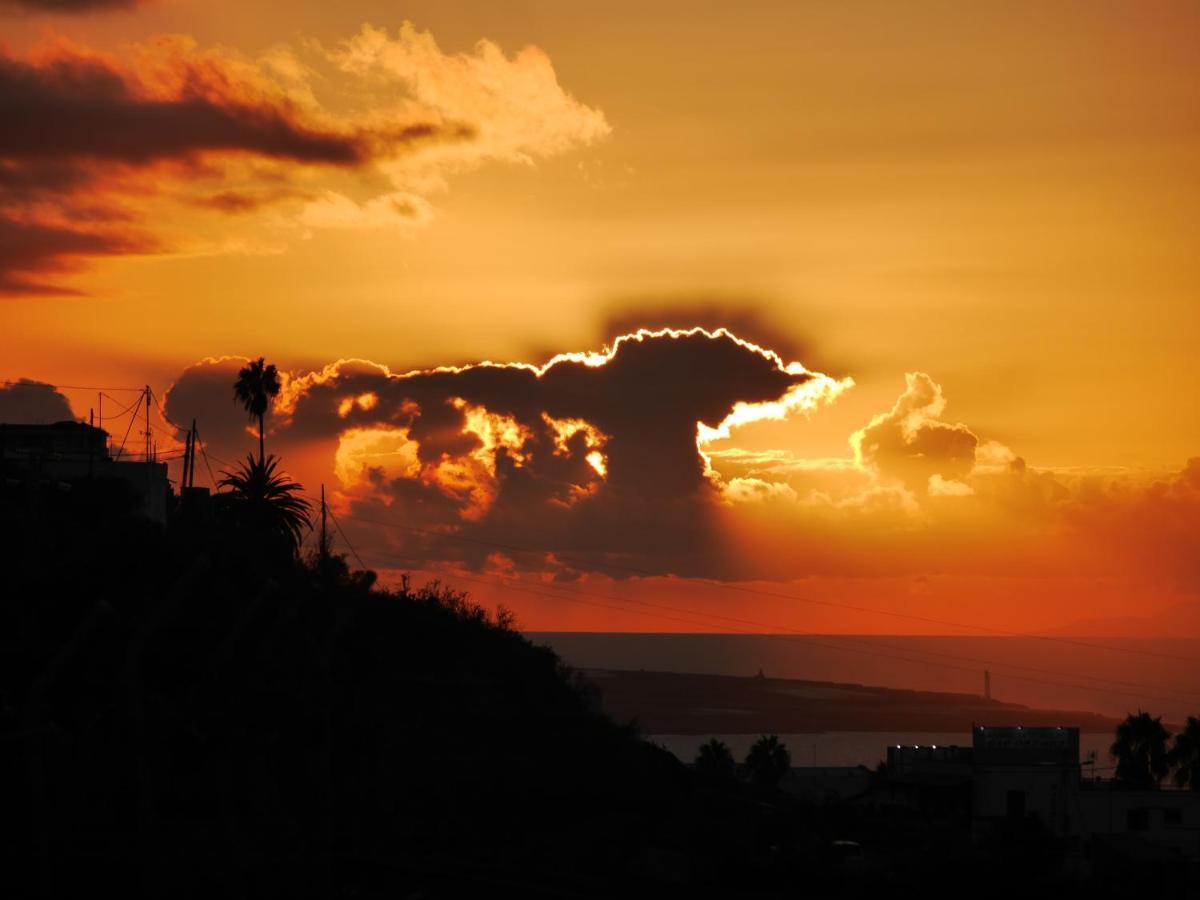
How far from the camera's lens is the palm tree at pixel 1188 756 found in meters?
108

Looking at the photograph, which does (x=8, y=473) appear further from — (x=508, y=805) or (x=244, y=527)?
(x=244, y=527)

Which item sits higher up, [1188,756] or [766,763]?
[1188,756]

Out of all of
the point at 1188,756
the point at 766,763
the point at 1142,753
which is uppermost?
the point at 1188,756

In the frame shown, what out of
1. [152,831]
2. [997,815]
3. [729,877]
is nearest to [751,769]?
[997,815]

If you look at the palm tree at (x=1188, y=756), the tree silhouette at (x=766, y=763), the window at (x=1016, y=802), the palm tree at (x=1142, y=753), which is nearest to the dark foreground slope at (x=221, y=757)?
the window at (x=1016, y=802)

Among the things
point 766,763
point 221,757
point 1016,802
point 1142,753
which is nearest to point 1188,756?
point 1142,753

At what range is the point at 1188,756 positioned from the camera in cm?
10944

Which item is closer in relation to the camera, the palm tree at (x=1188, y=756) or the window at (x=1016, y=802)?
the window at (x=1016, y=802)

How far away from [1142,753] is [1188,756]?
248 inches

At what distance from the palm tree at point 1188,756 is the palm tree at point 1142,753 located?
69.4 inches

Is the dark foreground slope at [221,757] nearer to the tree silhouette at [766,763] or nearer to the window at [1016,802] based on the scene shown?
the window at [1016,802]

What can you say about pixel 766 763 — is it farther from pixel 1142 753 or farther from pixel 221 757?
pixel 221 757

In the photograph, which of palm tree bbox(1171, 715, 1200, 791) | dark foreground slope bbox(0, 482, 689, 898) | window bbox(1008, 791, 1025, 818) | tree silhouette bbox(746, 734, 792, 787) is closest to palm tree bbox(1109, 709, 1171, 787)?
palm tree bbox(1171, 715, 1200, 791)

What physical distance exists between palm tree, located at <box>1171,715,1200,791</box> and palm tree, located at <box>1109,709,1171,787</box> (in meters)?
1.76
